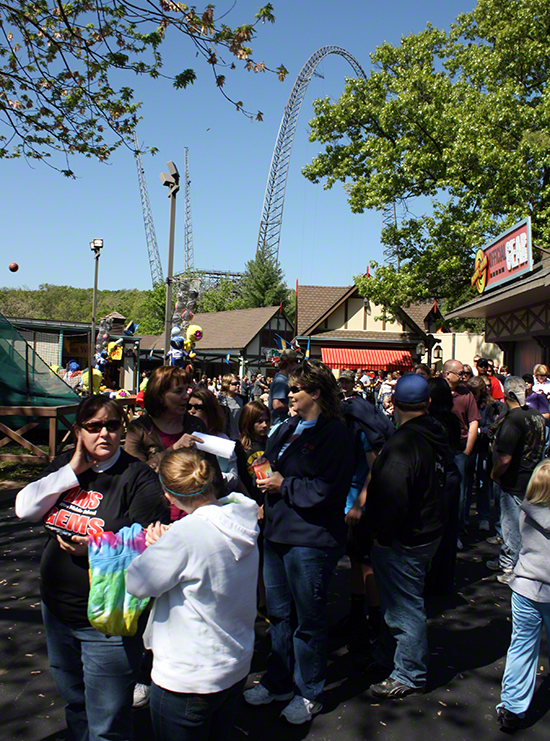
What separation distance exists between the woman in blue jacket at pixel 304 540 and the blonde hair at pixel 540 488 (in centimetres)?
97

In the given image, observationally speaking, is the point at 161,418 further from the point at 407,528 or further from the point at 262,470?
the point at 407,528

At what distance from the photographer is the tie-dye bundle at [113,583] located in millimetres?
2209

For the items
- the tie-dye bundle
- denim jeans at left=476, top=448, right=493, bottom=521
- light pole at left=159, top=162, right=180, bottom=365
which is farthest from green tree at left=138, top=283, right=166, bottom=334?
the tie-dye bundle

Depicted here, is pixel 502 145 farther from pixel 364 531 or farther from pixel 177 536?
pixel 177 536

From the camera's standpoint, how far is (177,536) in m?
2.04

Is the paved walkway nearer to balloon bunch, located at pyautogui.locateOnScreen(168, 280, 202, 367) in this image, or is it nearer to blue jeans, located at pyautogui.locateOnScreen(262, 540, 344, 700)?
blue jeans, located at pyautogui.locateOnScreen(262, 540, 344, 700)

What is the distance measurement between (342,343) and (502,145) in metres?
12.7

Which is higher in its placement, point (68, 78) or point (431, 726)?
point (68, 78)

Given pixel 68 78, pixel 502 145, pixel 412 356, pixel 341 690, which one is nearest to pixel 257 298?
pixel 412 356

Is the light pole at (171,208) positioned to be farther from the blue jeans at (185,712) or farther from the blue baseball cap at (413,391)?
the blue jeans at (185,712)

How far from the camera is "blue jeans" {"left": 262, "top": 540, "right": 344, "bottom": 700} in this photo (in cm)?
317

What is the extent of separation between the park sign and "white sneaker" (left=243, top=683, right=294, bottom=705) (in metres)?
12.4

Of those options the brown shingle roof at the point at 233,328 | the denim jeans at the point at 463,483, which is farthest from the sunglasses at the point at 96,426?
the brown shingle roof at the point at 233,328

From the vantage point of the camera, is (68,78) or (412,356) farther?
(412,356)
